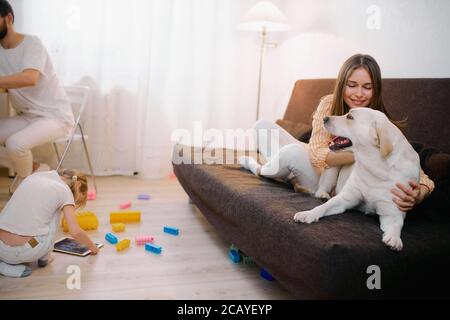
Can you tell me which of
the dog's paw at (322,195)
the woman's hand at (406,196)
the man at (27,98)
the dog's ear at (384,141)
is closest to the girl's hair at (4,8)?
the man at (27,98)

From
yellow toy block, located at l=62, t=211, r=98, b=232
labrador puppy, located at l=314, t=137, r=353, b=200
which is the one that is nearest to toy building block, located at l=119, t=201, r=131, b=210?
yellow toy block, located at l=62, t=211, r=98, b=232

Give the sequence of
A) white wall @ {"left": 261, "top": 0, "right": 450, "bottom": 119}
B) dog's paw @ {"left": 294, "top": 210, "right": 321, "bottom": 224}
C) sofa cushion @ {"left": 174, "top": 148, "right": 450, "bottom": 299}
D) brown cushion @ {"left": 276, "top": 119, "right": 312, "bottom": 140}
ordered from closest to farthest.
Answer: sofa cushion @ {"left": 174, "top": 148, "right": 450, "bottom": 299} < dog's paw @ {"left": 294, "top": 210, "right": 321, "bottom": 224} < white wall @ {"left": 261, "top": 0, "right": 450, "bottom": 119} < brown cushion @ {"left": 276, "top": 119, "right": 312, "bottom": 140}

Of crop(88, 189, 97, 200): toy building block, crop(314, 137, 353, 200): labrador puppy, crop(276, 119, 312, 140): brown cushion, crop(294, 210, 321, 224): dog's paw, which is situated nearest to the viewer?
crop(294, 210, 321, 224): dog's paw

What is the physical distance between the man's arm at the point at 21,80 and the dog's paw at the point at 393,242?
205 cm

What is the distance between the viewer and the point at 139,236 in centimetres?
220

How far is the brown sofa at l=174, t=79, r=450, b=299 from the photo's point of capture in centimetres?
119

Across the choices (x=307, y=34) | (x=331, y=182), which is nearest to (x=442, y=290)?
(x=331, y=182)

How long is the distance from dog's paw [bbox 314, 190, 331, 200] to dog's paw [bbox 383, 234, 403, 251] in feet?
1.74

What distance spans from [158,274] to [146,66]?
2.18 meters

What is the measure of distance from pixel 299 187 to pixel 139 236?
0.91m

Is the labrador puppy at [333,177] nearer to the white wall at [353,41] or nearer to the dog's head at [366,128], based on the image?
the dog's head at [366,128]

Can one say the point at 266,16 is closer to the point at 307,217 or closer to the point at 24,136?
the point at 24,136

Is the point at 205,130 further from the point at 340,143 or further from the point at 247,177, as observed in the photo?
the point at 340,143

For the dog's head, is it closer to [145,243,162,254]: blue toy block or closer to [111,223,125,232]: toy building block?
[145,243,162,254]: blue toy block
